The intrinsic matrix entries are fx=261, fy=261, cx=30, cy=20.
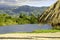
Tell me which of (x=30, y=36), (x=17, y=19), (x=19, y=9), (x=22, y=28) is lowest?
(x=30, y=36)

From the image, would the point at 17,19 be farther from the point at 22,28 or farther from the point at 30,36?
the point at 30,36

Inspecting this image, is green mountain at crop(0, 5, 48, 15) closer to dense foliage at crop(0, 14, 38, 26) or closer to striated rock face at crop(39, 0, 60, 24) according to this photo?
dense foliage at crop(0, 14, 38, 26)

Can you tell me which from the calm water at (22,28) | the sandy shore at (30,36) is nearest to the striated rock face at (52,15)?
the calm water at (22,28)

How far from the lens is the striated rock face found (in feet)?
24.8

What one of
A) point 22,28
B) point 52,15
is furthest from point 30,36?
point 52,15

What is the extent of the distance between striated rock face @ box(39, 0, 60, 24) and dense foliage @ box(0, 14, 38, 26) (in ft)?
0.84

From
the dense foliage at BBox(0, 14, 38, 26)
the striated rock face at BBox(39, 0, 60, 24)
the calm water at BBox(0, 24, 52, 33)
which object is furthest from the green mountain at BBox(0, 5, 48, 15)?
the calm water at BBox(0, 24, 52, 33)

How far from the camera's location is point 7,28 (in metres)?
7.64

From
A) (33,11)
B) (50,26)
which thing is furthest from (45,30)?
(33,11)

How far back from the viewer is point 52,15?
754cm

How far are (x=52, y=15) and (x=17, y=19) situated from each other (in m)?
1.05

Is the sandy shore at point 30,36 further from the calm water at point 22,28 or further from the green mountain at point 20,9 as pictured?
the green mountain at point 20,9

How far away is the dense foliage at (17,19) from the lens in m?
7.72

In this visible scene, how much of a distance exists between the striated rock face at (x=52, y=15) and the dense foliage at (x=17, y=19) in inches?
10.0
